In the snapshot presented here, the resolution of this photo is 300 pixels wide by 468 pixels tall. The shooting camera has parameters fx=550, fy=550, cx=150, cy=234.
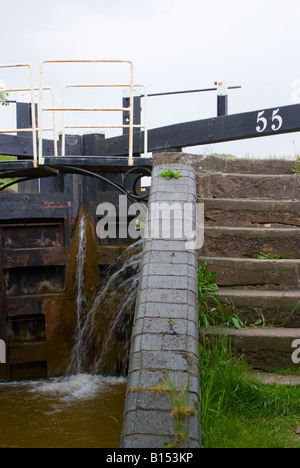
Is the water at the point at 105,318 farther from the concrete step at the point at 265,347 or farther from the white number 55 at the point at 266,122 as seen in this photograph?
the concrete step at the point at 265,347

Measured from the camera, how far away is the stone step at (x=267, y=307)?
400 cm

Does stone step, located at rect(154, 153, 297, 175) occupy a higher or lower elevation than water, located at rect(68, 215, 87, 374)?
higher

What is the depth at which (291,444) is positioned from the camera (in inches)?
109

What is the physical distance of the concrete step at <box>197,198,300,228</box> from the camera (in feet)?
16.6

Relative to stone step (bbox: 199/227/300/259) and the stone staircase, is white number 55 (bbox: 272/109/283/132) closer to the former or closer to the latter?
the stone staircase

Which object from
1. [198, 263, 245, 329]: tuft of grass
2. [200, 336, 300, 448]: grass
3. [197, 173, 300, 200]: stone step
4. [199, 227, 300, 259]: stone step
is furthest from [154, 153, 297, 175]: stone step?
[200, 336, 300, 448]: grass

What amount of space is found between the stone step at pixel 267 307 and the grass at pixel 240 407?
18.2 inches

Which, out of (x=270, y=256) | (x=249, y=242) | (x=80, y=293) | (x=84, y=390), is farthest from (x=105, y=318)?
(x=270, y=256)

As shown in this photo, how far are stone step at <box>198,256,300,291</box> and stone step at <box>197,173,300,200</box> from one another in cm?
120

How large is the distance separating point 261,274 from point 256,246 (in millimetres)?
422

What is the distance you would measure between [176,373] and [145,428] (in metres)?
0.39

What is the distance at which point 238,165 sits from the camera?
5969 millimetres
